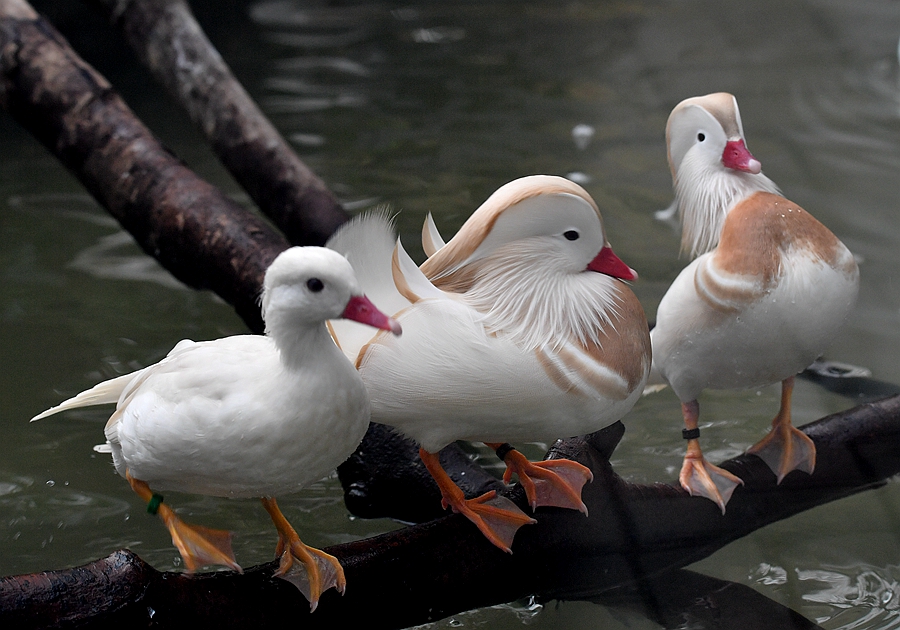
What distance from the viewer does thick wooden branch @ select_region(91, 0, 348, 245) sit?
368 cm

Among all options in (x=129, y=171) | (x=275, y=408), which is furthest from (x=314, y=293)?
(x=129, y=171)

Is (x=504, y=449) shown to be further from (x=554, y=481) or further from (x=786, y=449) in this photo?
(x=786, y=449)

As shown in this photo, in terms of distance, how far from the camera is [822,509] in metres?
2.69

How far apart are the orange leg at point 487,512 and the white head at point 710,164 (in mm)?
819

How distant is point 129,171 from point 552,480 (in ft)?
7.01

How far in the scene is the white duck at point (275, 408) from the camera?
5.48 feet

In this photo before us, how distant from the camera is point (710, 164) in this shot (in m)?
2.34

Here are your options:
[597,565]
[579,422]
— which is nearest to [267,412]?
[579,422]

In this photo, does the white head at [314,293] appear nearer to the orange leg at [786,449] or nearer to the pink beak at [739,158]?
the pink beak at [739,158]

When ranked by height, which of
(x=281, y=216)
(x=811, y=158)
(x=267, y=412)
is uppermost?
(x=267, y=412)

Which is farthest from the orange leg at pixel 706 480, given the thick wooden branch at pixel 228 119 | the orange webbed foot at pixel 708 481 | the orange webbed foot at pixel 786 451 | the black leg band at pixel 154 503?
the thick wooden branch at pixel 228 119

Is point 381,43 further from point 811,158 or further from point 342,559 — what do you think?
point 342,559

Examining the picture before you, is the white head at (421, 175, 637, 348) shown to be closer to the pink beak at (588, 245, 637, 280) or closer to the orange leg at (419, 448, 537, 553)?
the pink beak at (588, 245, 637, 280)

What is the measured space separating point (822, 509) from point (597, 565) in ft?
2.75
